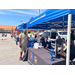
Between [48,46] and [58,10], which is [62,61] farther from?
[48,46]

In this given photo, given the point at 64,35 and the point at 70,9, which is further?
the point at 64,35

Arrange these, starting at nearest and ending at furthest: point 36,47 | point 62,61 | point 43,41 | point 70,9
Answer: point 70,9
point 62,61
point 36,47
point 43,41

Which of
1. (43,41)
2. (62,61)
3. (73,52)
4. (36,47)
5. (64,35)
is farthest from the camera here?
(64,35)

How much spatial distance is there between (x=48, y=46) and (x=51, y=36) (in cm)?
658

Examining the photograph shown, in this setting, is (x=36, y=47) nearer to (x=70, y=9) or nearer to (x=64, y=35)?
(x=70, y=9)

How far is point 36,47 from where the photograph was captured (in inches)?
148

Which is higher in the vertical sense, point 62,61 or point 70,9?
point 70,9

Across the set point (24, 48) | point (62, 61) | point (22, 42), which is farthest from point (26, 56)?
point (62, 61)

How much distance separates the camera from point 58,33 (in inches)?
418
